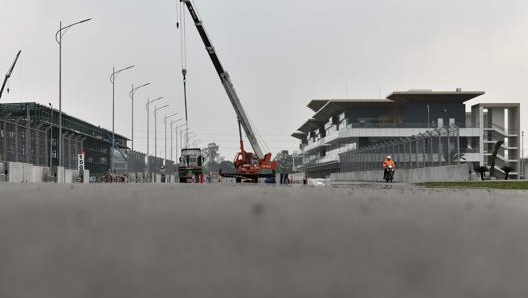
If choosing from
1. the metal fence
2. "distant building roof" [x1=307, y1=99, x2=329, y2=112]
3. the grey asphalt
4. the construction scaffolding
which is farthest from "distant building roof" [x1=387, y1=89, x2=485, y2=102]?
the grey asphalt

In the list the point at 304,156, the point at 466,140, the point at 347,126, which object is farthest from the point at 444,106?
the point at 304,156

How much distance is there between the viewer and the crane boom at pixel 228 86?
102ft

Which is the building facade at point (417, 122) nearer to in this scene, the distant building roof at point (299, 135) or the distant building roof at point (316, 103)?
the distant building roof at point (316, 103)

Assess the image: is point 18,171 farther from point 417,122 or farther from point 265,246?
point 417,122

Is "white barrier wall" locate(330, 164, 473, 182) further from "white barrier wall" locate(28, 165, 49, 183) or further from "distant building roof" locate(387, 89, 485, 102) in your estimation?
"distant building roof" locate(387, 89, 485, 102)

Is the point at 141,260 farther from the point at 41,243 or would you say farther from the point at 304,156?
the point at 304,156

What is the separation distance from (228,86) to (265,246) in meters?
30.2

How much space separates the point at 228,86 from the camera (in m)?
32.5

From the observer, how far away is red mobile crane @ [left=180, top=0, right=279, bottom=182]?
31.5 metres

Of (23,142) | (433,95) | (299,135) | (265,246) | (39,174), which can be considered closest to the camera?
(265,246)

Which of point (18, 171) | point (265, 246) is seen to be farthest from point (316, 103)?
point (265, 246)

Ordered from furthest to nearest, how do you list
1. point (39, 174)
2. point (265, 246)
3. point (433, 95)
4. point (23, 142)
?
point (433, 95)
point (39, 174)
point (23, 142)
point (265, 246)

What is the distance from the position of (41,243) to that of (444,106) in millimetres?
101556

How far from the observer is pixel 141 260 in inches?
105
